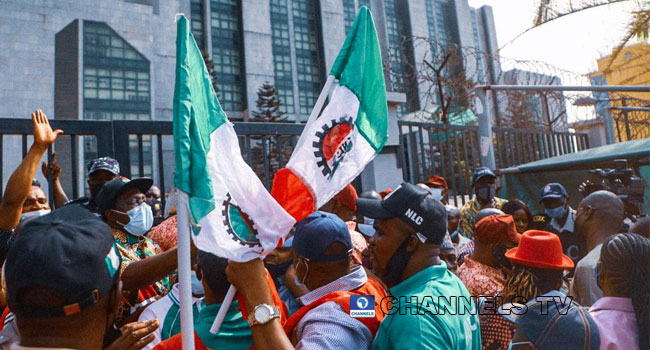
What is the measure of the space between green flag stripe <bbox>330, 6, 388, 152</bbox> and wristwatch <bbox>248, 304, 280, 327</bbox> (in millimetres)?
1294

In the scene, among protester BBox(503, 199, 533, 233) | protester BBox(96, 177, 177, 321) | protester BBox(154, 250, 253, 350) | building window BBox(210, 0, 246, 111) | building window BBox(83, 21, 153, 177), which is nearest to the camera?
protester BBox(154, 250, 253, 350)

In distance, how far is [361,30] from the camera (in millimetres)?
2674

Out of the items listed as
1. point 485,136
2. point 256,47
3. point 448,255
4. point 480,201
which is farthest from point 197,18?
point 448,255

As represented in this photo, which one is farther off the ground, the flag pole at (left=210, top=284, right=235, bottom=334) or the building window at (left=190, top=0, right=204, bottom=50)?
the building window at (left=190, top=0, right=204, bottom=50)

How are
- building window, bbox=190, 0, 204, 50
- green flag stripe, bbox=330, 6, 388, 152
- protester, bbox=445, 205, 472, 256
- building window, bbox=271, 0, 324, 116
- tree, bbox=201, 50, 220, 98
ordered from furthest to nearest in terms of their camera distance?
building window, bbox=271, 0, 324, 116
building window, bbox=190, 0, 204, 50
tree, bbox=201, 50, 220, 98
protester, bbox=445, 205, 472, 256
green flag stripe, bbox=330, 6, 388, 152

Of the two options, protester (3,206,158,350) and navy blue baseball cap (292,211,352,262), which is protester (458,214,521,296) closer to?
navy blue baseball cap (292,211,352,262)

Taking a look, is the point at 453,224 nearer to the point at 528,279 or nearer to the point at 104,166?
the point at 528,279

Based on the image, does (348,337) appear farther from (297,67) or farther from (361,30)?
(297,67)

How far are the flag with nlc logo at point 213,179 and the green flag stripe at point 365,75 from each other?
0.85 metres

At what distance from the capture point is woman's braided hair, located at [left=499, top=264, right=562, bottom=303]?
2.68 meters

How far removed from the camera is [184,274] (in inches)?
65.4

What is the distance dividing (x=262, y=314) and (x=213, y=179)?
60 centimetres

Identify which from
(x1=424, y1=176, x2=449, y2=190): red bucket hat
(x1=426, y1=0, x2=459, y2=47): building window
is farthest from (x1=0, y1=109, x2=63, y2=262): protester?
(x1=426, y1=0, x2=459, y2=47): building window

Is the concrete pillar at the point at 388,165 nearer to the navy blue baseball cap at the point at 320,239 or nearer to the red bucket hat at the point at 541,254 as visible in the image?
the red bucket hat at the point at 541,254
